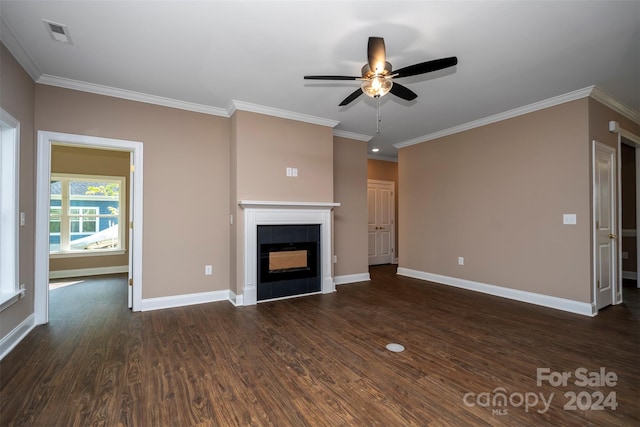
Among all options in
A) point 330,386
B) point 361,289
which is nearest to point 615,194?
point 361,289

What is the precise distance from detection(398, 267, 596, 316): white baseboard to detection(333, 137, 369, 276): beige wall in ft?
4.22

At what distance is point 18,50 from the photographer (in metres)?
2.65

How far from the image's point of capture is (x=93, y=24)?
2363 mm

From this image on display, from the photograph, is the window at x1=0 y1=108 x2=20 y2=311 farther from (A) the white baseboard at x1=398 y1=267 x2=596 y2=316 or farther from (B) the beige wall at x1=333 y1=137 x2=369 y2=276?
(A) the white baseboard at x1=398 y1=267 x2=596 y2=316

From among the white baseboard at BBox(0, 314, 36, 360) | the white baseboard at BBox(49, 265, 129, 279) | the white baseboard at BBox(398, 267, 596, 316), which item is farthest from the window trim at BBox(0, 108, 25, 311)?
the white baseboard at BBox(398, 267, 596, 316)

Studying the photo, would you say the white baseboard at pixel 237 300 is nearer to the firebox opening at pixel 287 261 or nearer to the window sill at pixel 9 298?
the firebox opening at pixel 287 261

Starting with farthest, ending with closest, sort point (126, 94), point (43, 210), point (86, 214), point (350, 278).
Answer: point (86, 214) < point (350, 278) < point (126, 94) < point (43, 210)

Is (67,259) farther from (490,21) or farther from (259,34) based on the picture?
(490,21)

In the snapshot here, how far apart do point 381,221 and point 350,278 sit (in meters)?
2.55

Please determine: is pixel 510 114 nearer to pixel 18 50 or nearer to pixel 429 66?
pixel 429 66

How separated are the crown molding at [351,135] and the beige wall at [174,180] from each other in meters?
1.98

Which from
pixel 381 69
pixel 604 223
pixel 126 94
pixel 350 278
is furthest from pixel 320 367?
pixel 604 223

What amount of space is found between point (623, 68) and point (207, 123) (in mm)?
4973

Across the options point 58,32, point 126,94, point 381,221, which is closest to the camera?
point 58,32
